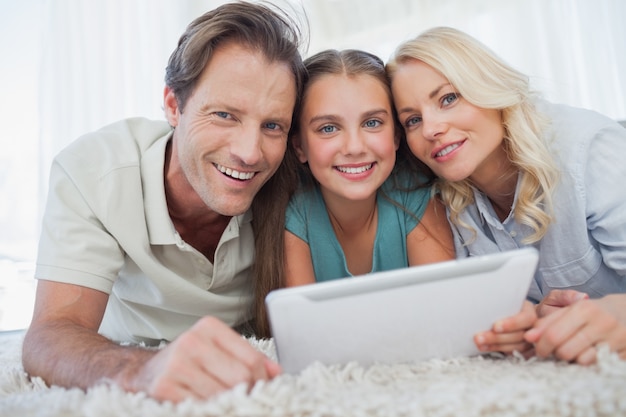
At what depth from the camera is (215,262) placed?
135cm

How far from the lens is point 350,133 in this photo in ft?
4.50

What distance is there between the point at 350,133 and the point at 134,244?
602mm

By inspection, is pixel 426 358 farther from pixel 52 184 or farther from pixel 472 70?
pixel 52 184

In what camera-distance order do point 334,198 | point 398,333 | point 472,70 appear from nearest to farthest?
point 398,333
point 472,70
point 334,198

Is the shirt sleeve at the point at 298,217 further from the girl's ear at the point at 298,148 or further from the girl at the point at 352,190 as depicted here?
the girl's ear at the point at 298,148

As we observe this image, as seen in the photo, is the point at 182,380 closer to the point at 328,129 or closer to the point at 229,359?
the point at 229,359

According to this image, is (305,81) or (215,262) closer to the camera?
(215,262)

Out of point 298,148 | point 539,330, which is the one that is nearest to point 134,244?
point 298,148

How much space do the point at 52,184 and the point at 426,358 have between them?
37.4 inches

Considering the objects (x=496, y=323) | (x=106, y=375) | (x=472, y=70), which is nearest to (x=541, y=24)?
(x=472, y=70)

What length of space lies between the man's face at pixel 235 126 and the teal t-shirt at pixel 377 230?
24cm

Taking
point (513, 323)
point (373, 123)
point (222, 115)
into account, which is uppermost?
point (222, 115)

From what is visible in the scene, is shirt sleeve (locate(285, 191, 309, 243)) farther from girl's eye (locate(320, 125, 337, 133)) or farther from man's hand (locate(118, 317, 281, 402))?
man's hand (locate(118, 317, 281, 402))

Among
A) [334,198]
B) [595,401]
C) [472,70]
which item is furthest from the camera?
[334,198]
